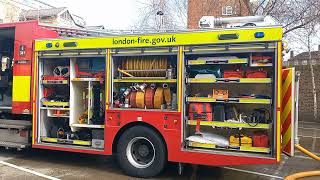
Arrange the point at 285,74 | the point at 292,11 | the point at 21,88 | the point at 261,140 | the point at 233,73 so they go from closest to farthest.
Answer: the point at 261,140 < the point at 285,74 < the point at 233,73 < the point at 21,88 < the point at 292,11

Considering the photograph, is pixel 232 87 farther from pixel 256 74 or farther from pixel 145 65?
pixel 145 65

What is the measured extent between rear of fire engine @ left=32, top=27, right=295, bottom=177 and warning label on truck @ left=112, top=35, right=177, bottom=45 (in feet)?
0.06

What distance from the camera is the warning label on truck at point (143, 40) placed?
22.8ft

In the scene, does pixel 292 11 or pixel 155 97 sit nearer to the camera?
pixel 155 97

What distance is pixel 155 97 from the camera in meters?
7.18

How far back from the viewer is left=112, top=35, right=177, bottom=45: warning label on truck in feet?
22.8

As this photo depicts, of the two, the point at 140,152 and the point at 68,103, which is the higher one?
the point at 68,103

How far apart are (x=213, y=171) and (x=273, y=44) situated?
9.72 feet

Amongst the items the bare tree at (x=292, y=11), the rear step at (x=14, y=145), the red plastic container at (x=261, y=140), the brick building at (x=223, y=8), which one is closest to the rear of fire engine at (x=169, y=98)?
the red plastic container at (x=261, y=140)

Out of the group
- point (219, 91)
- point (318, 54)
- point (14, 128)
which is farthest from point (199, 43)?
point (318, 54)

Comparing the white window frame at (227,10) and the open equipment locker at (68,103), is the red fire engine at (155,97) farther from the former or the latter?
the white window frame at (227,10)

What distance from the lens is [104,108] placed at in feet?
25.3

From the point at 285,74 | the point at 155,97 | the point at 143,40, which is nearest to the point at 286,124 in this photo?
Answer: the point at 285,74

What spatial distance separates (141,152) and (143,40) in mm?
Answer: 2038
